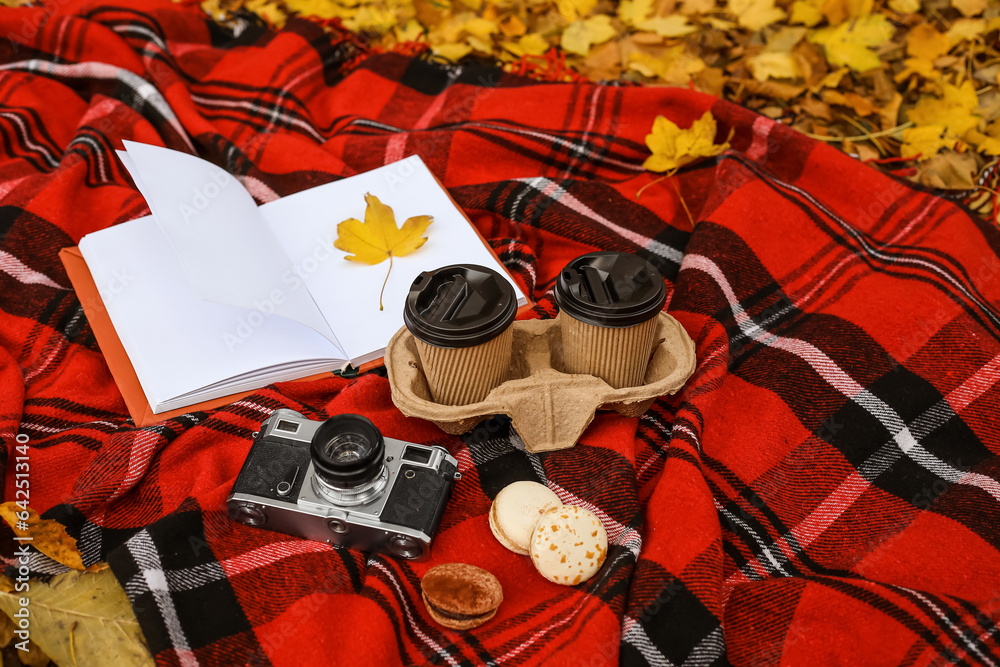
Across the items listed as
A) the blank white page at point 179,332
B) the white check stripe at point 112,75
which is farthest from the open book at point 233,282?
the white check stripe at point 112,75

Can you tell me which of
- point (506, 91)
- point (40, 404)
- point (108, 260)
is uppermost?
point (506, 91)

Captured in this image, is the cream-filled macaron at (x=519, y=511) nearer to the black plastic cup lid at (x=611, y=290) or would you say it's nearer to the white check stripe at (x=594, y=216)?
the black plastic cup lid at (x=611, y=290)

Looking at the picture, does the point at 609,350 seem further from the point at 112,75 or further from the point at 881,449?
the point at 112,75

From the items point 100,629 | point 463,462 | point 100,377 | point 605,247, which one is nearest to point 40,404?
point 100,377

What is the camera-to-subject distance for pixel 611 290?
883 mm

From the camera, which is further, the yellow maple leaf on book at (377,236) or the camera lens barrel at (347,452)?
the yellow maple leaf on book at (377,236)

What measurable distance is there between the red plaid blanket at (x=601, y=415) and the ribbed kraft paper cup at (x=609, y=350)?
0.29 feet

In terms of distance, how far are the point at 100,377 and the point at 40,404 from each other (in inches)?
3.4

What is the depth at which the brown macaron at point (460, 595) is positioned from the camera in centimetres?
81

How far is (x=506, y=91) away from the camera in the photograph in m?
1.50

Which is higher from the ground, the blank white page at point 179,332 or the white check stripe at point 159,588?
the blank white page at point 179,332

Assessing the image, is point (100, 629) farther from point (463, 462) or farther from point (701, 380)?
point (701, 380)

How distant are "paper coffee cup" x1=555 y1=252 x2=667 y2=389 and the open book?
26cm

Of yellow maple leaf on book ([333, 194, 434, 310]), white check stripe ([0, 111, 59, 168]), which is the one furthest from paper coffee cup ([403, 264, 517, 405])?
white check stripe ([0, 111, 59, 168])
